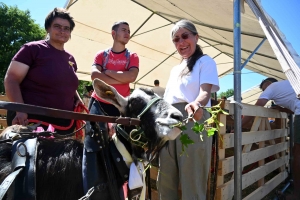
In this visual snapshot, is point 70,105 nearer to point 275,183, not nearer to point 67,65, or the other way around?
point 67,65

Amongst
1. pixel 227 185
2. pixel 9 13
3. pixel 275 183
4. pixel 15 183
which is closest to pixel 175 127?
pixel 15 183

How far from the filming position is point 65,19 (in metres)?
2.64

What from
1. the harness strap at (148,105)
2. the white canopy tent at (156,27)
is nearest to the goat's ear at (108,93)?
the harness strap at (148,105)

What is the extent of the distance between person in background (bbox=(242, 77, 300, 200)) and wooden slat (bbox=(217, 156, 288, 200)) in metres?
0.42

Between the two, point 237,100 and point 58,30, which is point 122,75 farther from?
point 237,100

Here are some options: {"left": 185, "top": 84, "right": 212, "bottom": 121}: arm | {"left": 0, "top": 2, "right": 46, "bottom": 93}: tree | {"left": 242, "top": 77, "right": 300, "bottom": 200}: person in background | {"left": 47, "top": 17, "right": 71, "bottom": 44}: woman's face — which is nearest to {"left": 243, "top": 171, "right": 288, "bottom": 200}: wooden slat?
{"left": 242, "top": 77, "right": 300, "bottom": 200}: person in background

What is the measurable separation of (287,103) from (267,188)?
1.61 metres

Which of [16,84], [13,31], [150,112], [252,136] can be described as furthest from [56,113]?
[13,31]

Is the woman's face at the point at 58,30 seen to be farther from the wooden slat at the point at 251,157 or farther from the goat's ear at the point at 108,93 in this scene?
the wooden slat at the point at 251,157

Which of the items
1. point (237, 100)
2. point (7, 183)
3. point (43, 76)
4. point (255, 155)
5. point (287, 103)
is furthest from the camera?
point (287, 103)

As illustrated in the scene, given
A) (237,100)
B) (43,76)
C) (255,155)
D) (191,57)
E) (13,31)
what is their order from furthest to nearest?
(13,31) < (255,155) < (237,100) < (191,57) < (43,76)

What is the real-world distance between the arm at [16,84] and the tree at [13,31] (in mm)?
19904

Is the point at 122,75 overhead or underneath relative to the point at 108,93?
overhead

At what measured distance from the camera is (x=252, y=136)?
3.56 metres
